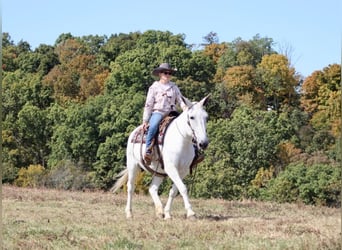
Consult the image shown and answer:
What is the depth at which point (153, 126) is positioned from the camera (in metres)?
10.6

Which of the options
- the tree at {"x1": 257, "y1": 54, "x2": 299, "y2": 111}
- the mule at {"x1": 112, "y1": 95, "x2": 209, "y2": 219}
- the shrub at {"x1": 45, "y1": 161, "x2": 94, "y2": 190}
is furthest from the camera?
the tree at {"x1": 257, "y1": 54, "x2": 299, "y2": 111}

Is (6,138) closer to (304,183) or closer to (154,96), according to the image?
(304,183)

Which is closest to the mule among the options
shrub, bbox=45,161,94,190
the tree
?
shrub, bbox=45,161,94,190

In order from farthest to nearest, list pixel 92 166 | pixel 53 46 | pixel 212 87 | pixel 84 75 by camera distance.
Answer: pixel 53 46 < pixel 84 75 < pixel 212 87 < pixel 92 166

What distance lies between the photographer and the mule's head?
9727 millimetres

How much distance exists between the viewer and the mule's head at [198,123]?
9.73m

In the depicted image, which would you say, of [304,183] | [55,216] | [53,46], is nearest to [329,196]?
[304,183]

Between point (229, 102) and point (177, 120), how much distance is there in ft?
180

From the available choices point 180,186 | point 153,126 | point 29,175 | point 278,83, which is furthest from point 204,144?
point 278,83

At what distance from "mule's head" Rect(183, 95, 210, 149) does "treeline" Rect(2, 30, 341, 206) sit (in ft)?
126

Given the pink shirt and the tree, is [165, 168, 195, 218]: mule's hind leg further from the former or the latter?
the tree

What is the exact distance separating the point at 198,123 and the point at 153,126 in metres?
1.06

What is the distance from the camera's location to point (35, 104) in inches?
2697

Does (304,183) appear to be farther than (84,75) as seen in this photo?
No
